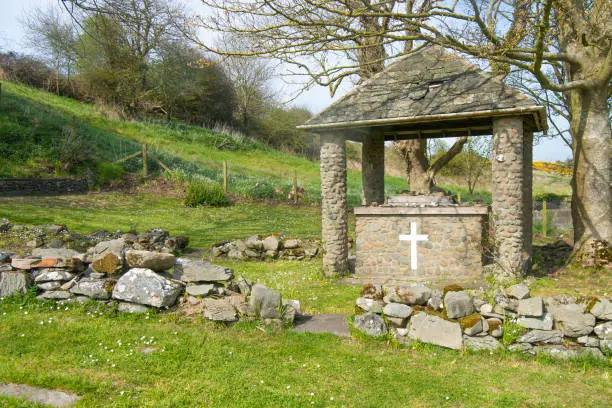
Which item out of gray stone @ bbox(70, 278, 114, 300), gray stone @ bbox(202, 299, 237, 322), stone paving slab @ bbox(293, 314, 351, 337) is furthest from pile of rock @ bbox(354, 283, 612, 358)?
gray stone @ bbox(70, 278, 114, 300)

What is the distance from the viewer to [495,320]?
5.39 meters

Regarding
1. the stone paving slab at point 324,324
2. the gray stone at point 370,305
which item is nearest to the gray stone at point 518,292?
the gray stone at point 370,305

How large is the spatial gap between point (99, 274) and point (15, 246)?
511cm

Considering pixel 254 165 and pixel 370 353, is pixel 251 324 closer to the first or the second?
pixel 370 353

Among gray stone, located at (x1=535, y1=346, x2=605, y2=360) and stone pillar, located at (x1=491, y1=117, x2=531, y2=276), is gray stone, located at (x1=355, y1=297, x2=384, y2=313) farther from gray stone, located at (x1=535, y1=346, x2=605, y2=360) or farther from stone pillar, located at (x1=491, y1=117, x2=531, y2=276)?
stone pillar, located at (x1=491, y1=117, x2=531, y2=276)

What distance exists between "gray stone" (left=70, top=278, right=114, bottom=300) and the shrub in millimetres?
13909

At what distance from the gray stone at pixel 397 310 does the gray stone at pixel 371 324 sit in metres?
0.13

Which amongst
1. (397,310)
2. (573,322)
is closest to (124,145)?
(397,310)

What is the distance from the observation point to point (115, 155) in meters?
23.4

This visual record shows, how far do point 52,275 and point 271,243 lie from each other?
6455 mm

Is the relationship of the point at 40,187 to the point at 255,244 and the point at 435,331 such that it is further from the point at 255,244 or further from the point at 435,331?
the point at 435,331

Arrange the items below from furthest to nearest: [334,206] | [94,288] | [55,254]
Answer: [334,206]
[55,254]
[94,288]

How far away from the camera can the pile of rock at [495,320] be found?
5.08 metres

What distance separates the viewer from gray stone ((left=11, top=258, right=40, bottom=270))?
21.5ft
